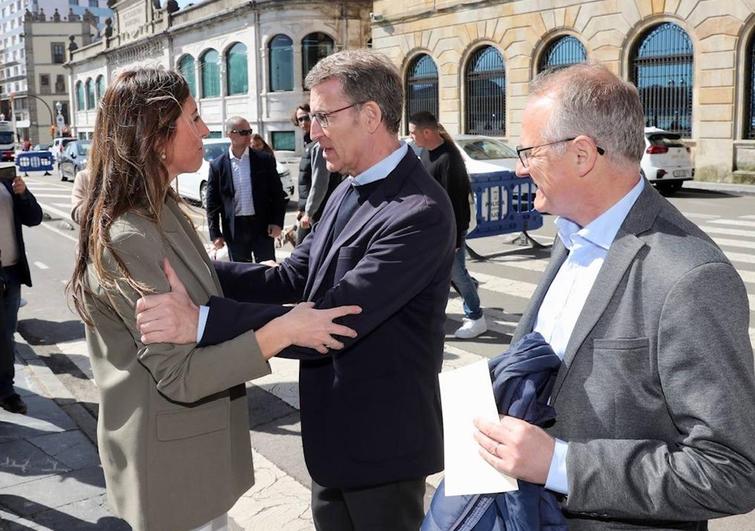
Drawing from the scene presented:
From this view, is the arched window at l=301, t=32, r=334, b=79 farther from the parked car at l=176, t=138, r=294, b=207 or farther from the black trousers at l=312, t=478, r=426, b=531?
the black trousers at l=312, t=478, r=426, b=531

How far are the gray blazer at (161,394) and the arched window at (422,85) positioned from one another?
1045 inches

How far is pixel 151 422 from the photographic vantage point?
83.8 inches

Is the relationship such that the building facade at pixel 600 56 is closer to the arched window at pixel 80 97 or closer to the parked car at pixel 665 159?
the parked car at pixel 665 159

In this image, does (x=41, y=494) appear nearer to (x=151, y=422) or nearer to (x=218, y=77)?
(x=151, y=422)

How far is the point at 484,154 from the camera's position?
15.4 metres

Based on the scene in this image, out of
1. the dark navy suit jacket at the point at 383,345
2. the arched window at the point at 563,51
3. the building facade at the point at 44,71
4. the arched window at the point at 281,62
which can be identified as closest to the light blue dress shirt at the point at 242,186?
the dark navy suit jacket at the point at 383,345

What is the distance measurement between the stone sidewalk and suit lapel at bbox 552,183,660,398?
2.42 meters

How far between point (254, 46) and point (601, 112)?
35270 millimetres

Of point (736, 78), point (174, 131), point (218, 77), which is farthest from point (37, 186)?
point (174, 131)

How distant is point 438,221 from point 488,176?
9082 mm

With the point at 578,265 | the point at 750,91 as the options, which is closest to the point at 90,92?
the point at 750,91

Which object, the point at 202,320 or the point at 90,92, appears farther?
the point at 90,92

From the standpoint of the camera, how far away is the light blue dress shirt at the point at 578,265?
1.69 m

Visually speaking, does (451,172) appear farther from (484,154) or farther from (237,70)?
(237,70)
